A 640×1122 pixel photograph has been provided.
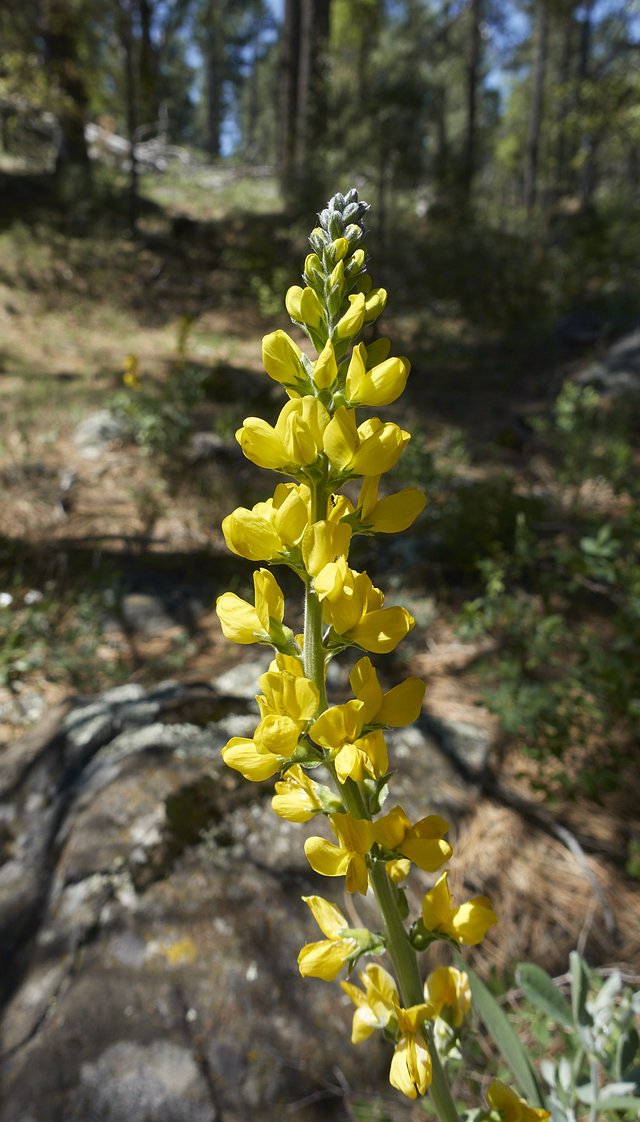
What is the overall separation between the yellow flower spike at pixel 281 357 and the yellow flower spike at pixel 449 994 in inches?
37.4

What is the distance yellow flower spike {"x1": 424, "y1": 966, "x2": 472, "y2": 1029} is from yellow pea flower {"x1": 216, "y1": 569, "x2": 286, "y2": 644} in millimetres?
587

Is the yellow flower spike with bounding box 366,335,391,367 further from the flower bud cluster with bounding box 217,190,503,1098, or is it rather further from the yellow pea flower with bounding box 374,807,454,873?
the yellow pea flower with bounding box 374,807,454,873

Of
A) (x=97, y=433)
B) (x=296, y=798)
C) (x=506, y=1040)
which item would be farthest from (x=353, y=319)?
(x=97, y=433)

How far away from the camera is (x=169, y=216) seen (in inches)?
522

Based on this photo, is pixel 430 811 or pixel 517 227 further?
pixel 517 227

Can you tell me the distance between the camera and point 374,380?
928 millimetres

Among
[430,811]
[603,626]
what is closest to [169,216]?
[603,626]

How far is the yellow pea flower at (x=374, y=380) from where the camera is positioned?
920 mm

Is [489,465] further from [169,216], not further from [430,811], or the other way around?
[169,216]

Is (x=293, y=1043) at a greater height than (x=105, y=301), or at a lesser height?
lesser

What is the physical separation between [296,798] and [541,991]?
71cm

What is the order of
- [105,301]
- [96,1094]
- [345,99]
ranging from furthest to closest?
[345,99], [105,301], [96,1094]

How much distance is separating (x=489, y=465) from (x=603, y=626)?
2.48 metres

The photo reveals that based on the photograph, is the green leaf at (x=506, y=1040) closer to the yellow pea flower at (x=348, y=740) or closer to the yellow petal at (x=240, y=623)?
the yellow pea flower at (x=348, y=740)
